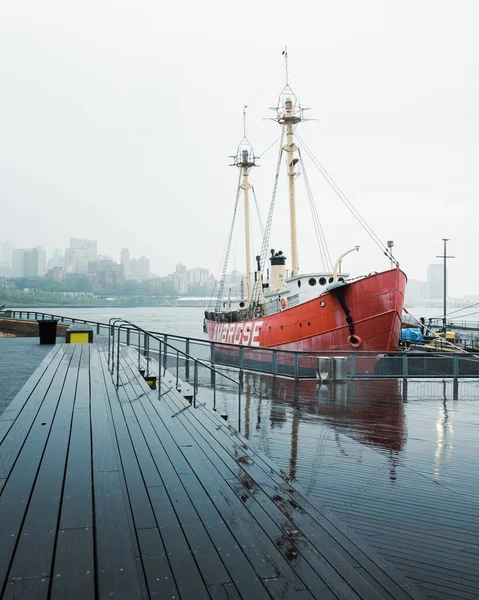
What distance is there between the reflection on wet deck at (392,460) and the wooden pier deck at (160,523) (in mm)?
681

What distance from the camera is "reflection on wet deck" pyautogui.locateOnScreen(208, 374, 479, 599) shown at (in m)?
4.28

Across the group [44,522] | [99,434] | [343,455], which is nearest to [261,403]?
[343,455]

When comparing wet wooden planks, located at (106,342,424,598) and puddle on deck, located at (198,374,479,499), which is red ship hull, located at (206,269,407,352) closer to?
puddle on deck, located at (198,374,479,499)

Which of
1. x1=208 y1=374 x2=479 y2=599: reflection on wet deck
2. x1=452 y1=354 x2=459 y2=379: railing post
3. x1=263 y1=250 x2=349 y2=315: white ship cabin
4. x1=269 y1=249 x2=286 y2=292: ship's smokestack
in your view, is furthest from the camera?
x1=269 y1=249 x2=286 y2=292: ship's smokestack

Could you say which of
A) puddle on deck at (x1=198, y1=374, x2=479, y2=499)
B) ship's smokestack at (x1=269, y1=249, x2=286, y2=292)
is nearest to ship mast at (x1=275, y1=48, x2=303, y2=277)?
ship's smokestack at (x1=269, y1=249, x2=286, y2=292)

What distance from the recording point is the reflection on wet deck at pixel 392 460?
4.28m

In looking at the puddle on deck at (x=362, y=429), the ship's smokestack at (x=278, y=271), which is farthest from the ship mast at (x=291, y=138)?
the puddle on deck at (x=362, y=429)

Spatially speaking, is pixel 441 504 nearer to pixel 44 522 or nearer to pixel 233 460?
pixel 233 460

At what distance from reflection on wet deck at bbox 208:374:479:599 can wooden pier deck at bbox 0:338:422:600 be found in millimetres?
681

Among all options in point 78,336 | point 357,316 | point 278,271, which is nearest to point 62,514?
point 78,336

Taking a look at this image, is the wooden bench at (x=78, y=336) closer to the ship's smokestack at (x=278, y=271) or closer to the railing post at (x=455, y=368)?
the railing post at (x=455, y=368)

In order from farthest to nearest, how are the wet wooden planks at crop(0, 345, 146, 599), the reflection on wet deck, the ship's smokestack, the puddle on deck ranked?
1. the ship's smokestack
2. the puddle on deck
3. the reflection on wet deck
4. the wet wooden planks at crop(0, 345, 146, 599)

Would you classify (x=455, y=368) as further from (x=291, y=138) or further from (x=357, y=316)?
(x=291, y=138)

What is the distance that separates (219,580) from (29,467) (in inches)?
105
